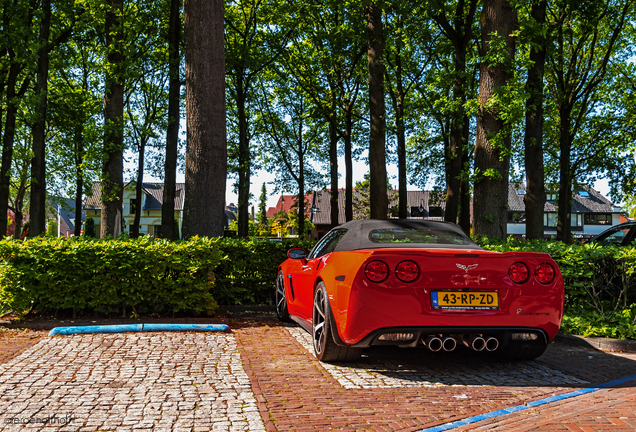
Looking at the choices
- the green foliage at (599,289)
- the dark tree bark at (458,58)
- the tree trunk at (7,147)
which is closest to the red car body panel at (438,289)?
the green foliage at (599,289)

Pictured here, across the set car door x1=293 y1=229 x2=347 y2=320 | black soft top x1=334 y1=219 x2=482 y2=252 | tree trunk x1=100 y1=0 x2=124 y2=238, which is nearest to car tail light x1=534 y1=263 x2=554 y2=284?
black soft top x1=334 y1=219 x2=482 y2=252

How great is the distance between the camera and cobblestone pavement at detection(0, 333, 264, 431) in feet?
11.4

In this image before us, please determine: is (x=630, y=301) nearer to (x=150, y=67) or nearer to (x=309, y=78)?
(x=150, y=67)

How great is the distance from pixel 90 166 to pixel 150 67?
22.0ft

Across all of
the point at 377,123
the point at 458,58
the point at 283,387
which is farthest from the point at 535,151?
the point at 283,387

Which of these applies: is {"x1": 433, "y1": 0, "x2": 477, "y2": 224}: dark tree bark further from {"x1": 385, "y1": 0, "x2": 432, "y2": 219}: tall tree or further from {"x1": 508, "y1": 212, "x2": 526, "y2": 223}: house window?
{"x1": 508, "y1": 212, "x2": 526, "y2": 223}: house window

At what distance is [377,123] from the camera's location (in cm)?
1433

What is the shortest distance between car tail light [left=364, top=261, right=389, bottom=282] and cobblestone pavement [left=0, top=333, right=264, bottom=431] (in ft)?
4.67

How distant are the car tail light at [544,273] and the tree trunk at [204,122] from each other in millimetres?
6044

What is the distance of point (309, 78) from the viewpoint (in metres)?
27.3

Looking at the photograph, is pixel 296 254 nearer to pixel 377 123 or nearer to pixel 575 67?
pixel 377 123

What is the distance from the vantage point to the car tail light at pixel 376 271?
4535 mm

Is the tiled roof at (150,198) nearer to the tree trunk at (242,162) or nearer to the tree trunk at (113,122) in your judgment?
the tree trunk at (242,162)

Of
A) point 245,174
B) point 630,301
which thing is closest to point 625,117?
point 245,174
